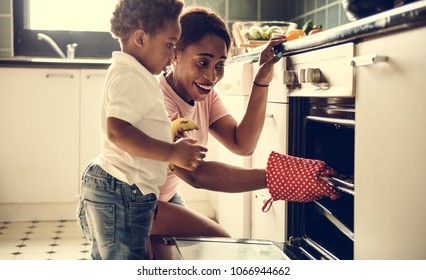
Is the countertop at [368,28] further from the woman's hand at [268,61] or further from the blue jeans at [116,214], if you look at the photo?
the blue jeans at [116,214]

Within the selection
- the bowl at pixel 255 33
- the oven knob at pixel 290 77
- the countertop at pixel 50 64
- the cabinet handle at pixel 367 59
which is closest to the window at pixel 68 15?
the countertop at pixel 50 64

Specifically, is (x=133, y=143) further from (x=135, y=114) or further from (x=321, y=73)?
(x=321, y=73)

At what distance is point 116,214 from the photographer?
1.06 meters

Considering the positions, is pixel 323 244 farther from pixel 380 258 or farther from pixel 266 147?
pixel 266 147

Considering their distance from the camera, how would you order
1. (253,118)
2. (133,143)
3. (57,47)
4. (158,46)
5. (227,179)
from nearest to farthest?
(133,143) → (158,46) → (227,179) → (253,118) → (57,47)

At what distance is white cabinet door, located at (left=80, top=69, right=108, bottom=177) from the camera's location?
2.72 metres

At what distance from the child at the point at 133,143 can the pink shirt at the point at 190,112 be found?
223 mm

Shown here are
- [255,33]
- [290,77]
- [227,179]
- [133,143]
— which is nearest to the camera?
[133,143]

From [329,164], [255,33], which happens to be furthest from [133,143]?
[255,33]

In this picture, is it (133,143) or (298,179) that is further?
(298,179)

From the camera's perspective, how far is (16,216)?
8.93ft

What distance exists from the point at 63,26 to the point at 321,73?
240 centimetres

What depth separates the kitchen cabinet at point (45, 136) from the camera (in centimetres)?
267

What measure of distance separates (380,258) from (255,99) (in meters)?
0.63
